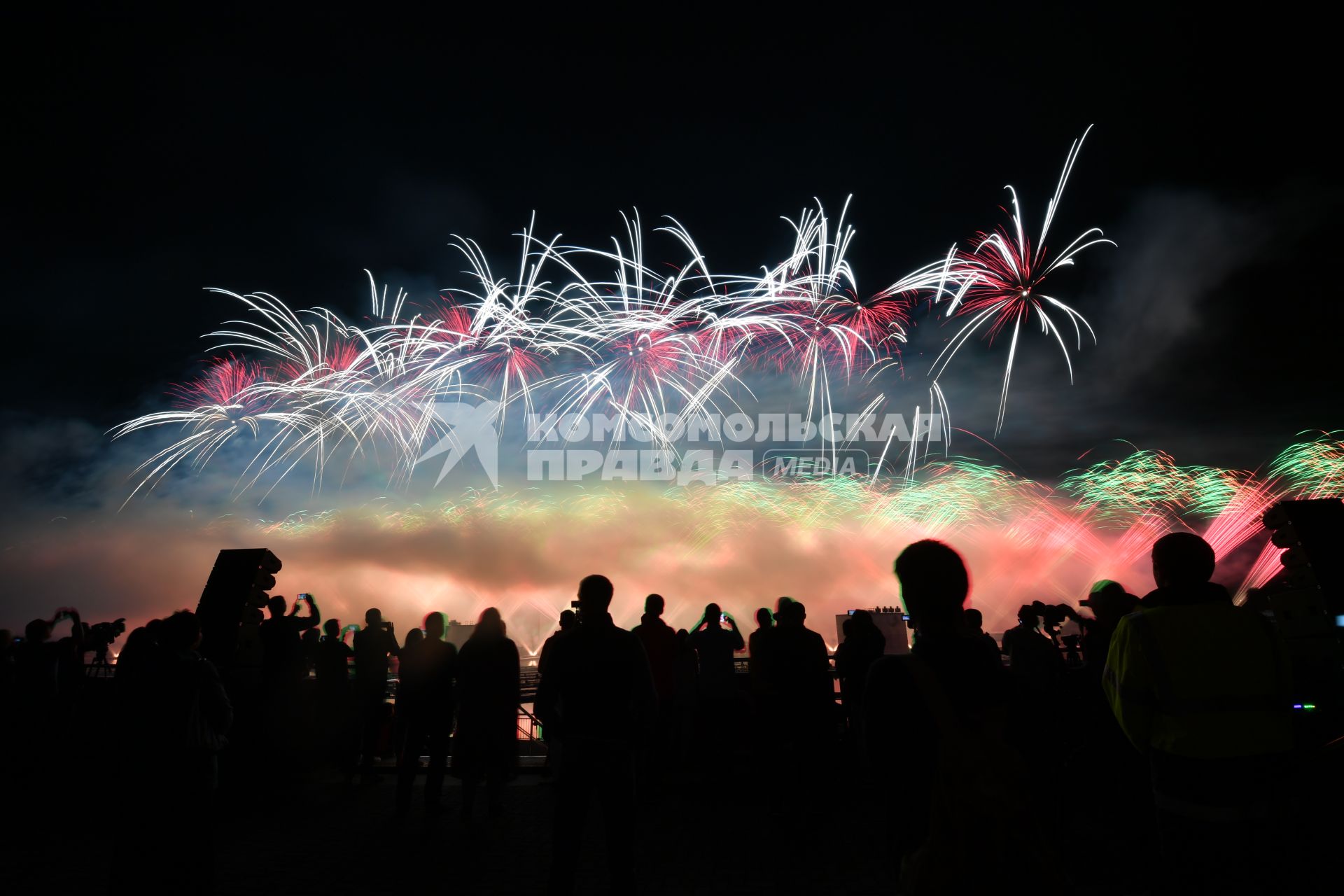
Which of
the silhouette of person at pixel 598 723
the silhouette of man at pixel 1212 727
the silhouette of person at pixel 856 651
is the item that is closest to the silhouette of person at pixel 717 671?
the silhouette of person at pixel 856 651

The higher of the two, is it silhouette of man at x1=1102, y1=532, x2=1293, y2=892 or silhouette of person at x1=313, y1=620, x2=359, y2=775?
silhouette of man at x1=1102, y1=532, x2=1293, y2=892

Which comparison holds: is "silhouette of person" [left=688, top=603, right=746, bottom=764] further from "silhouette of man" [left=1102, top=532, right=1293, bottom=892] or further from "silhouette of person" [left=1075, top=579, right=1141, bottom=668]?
"silhouette of man" [left=1102, top=532, right=1293, bottom=892]

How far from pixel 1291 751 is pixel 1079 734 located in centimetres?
262

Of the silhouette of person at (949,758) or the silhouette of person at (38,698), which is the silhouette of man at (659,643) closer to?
the silhouette of person at (949,758)

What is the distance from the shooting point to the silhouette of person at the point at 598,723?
4145mm

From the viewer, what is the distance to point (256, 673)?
29.6 feet

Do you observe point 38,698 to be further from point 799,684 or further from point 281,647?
point 799,684

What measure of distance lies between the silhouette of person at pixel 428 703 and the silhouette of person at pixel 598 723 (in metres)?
3.84

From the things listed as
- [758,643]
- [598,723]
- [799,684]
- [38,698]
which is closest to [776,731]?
[799,684]

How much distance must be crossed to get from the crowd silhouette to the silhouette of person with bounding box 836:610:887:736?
0.04 metres

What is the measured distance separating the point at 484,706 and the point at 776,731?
3.14 metres

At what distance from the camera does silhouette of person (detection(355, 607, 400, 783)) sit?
31.5ft

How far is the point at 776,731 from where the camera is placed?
23.9ft

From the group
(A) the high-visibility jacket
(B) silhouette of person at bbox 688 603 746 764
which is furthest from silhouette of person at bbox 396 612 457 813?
(A) the high-visibility jacket
